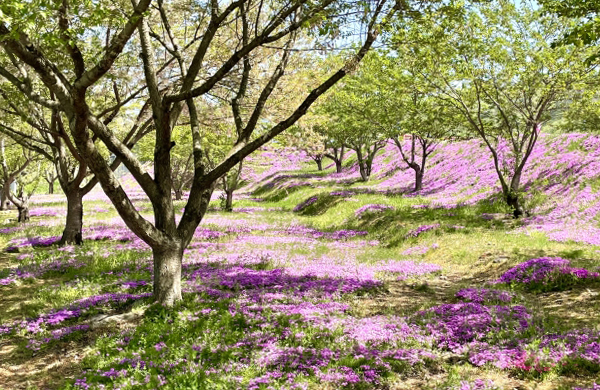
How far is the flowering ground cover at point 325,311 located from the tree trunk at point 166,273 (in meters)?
0.36

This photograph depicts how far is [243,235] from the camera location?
21.5 metres

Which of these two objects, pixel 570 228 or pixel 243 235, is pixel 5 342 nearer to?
pixel 243 235

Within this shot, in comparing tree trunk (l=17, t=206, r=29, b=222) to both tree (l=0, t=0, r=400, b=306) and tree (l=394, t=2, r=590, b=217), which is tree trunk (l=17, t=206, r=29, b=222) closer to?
tree (l=0, t=0, r=400, b=306)

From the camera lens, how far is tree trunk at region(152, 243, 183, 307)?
→ 9414mm

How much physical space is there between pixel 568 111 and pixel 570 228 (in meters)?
8.69

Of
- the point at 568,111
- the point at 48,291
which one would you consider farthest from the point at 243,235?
the point at 568,111

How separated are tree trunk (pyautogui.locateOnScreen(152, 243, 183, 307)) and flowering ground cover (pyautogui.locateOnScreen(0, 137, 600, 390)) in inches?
14.4

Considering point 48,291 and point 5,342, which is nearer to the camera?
point 5,342

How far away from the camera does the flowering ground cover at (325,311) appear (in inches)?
255

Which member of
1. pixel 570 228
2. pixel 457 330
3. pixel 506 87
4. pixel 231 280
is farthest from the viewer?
pixel 506 87

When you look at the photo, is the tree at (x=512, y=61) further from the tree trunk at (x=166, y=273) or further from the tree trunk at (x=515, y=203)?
the tree trunk at (x=166, y=273)

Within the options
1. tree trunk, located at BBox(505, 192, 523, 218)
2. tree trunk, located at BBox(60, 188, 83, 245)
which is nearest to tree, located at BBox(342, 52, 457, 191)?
tree trunk, located at BBox(505, 192, 523, 218)

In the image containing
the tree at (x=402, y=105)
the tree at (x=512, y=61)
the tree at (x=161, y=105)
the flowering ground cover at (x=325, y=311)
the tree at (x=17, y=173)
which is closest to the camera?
the flowering ground cover at (x=325, y=311)

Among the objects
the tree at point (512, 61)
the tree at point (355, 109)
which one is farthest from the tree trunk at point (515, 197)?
→ the tree at point (355, 109)
